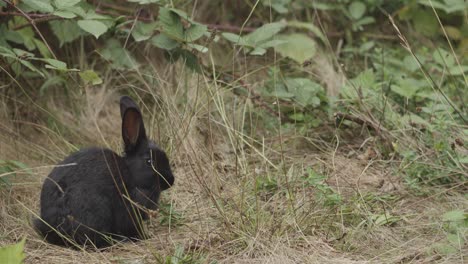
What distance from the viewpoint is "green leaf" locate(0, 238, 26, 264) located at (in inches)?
121

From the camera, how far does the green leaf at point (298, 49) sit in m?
5.64

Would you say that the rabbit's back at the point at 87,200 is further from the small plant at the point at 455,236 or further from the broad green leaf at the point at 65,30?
the small plant at the point at 455,236

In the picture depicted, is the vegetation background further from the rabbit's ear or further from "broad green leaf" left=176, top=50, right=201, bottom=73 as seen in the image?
the rabbit's ear

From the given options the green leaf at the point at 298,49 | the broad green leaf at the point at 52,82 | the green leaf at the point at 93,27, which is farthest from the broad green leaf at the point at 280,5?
the green leaf at the point at 93,27

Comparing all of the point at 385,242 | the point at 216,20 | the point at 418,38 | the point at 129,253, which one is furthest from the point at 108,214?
the point at 418,38

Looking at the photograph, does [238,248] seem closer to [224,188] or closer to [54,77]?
[224,188]

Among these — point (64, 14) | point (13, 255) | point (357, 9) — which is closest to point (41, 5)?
point (64, 14)

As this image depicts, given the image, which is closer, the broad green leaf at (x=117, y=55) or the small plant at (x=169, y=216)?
the small plant at (x=169, y=216)

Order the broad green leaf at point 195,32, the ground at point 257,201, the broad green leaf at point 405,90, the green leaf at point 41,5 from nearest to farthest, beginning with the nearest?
the ground at point 257,201 → the green leaf at point 41,5 → the broad green leaf at point 195,32 → the broad green leaf at point 405,90

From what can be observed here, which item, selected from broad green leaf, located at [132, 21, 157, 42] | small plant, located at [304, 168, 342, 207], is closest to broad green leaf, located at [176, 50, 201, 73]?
broad green leaf, located at [132, 21, 157, 42]

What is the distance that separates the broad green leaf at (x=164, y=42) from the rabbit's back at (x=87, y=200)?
2.88ft

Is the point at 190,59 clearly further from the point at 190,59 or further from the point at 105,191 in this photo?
the point at 105,191

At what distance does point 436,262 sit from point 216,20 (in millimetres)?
3399

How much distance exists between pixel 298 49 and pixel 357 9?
0.80 meters
